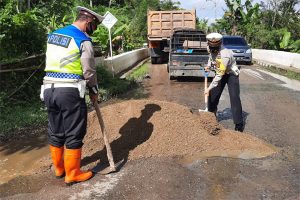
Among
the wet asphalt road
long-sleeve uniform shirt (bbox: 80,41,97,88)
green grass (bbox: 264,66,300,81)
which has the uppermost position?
long-sleeve uniform shirt (bbox: 80,41,97,88)

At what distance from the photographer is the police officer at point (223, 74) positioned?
23.1ft

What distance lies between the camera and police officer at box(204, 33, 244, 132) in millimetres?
7039

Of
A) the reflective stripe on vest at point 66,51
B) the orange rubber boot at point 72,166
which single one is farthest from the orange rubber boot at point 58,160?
the reflective stripe on vest at point 66,51

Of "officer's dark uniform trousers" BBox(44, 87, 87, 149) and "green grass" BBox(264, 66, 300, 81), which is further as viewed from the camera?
"green grass" BBox(264, 66, 300, 81)

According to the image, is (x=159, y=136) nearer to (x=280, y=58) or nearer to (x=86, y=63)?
(x=86, y=63)

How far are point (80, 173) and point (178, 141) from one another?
1799mm

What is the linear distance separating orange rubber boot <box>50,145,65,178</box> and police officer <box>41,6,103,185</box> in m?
0.07

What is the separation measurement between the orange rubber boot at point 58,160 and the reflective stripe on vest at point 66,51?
3.22 ft

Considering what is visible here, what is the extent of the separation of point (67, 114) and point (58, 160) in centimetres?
66

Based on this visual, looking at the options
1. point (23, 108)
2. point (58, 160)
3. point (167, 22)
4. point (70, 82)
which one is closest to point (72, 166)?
point (58, 160)

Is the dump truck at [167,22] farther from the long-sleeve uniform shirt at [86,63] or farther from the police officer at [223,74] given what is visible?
the long-sleeve uniform shirt at [86,63]

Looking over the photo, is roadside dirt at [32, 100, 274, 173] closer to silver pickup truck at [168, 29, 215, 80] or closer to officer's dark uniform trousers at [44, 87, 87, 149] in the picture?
officer's dark uniform trousers at [44, 87, 87, 149]

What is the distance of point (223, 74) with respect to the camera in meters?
7.12

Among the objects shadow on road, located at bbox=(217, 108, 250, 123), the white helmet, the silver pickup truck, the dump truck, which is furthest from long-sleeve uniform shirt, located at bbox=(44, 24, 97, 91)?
the dump truck
